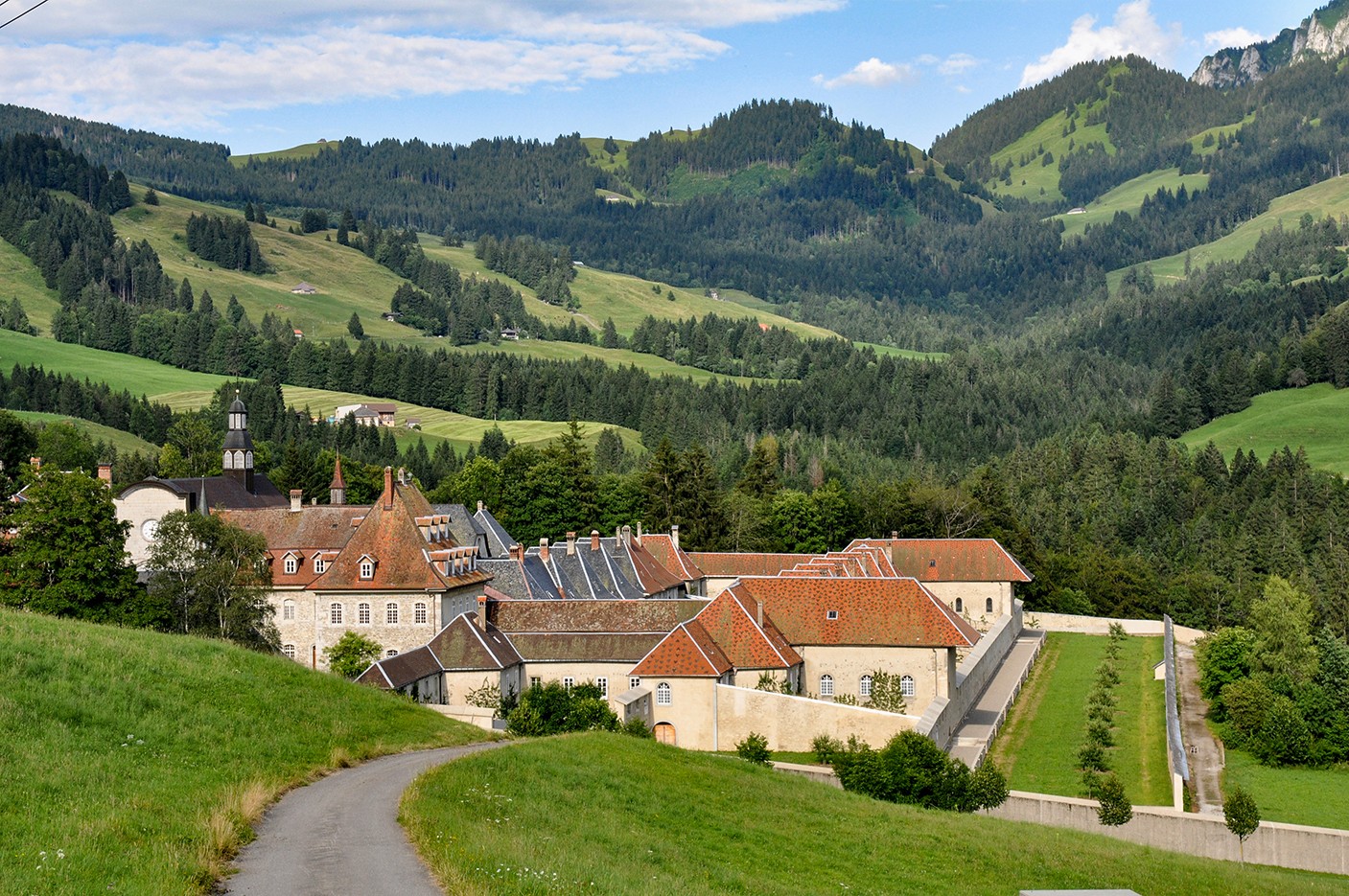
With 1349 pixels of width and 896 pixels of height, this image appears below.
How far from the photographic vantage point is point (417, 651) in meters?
56.3

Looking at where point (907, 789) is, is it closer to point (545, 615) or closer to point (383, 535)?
point (545, 615)

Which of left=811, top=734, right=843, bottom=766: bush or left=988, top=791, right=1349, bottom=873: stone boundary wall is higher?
left=811, top=734, right=843, bottom=766: bush

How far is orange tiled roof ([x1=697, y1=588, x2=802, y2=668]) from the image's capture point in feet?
196

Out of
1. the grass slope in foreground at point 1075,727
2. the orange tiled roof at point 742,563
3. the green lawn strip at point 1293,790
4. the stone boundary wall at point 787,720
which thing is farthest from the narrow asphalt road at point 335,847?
the orange tiled roof at point 742,563

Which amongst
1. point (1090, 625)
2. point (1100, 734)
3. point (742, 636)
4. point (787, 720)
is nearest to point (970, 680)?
point (1100, 734)

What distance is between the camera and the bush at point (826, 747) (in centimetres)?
5056

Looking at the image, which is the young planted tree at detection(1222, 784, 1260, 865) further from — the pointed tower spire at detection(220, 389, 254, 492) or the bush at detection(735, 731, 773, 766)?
the pointed tower spire at detection(220, 389, 254, 492)

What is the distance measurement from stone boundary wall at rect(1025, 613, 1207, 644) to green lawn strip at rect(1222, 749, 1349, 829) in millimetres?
33829

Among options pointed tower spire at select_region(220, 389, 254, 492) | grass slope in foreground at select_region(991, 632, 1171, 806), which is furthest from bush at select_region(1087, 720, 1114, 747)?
pointed tower spire at select_region(220, 389, 254, 492)

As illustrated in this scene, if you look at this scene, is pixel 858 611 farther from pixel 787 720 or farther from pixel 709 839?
pixel 709 839

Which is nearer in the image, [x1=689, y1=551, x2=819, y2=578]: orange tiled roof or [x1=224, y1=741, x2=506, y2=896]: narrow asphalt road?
[x1=224, y1=741, x2=506, y2=896]: narrow asphalt road

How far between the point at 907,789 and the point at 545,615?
2517 centimetres

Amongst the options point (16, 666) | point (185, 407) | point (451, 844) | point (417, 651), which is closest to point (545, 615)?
point (417, 651)

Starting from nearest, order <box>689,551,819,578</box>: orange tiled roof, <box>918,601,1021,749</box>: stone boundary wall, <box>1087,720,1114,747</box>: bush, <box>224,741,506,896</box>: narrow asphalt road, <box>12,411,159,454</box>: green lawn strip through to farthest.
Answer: <box>224,741,506,896</box>: narrow asphalt road → <box>918,601,1021,749</box>: stone boundary wall → <box>1087,720,1114,747</box>: bush → <box>689,551,819,578</box>: orange tiled roof → <box>12,411,159,454</box>: green lawn strip
